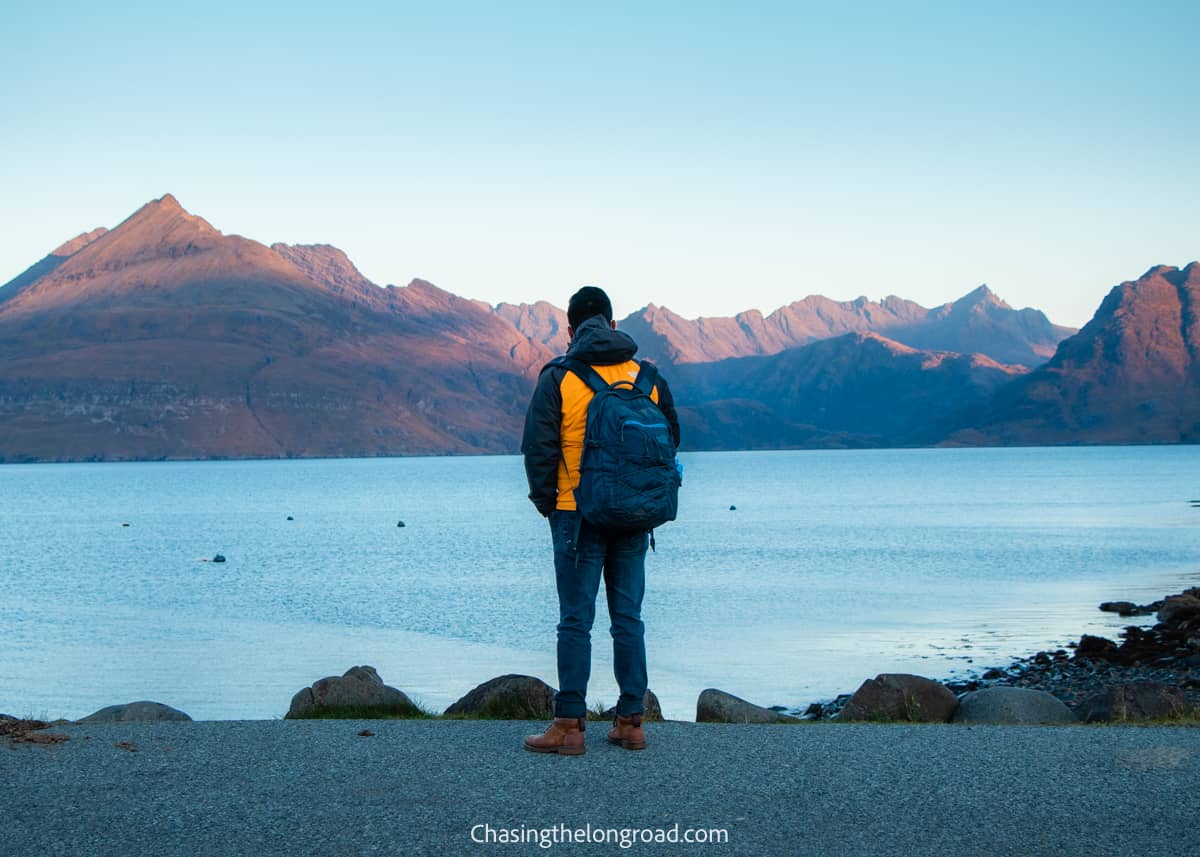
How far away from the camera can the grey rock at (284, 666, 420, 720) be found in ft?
38.1

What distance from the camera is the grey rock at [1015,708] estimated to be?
38.8 feet

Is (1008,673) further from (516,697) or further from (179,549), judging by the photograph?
(179,549)

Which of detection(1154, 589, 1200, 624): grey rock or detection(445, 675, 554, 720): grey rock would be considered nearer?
detection(445, 675, 554, 720): grey rock

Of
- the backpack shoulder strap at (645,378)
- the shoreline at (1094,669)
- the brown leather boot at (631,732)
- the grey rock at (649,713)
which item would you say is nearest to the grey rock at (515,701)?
the grey rock at (649,713)

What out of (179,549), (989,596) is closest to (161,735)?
(989,596)

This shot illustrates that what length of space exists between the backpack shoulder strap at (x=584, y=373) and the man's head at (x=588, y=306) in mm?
424

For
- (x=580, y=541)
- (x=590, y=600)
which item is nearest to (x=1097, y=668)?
(x=590, y=600)

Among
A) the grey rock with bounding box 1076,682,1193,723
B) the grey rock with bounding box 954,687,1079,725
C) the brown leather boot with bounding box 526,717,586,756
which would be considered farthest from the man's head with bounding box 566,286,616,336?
the grey rock with bounding box 1076,682,1193,723

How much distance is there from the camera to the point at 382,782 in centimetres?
685

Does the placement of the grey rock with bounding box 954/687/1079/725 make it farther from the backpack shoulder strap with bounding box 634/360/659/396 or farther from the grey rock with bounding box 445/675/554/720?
the backpack shoulder strap with bounding box 634/360/659/396

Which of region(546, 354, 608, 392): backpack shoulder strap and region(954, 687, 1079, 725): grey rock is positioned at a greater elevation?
region(546, 354, 608, 392): backpack shoulder strap

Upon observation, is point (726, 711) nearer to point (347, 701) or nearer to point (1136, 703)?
point (347, 701)

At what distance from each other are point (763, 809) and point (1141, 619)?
1156 inches

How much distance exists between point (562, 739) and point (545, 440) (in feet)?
6.16
